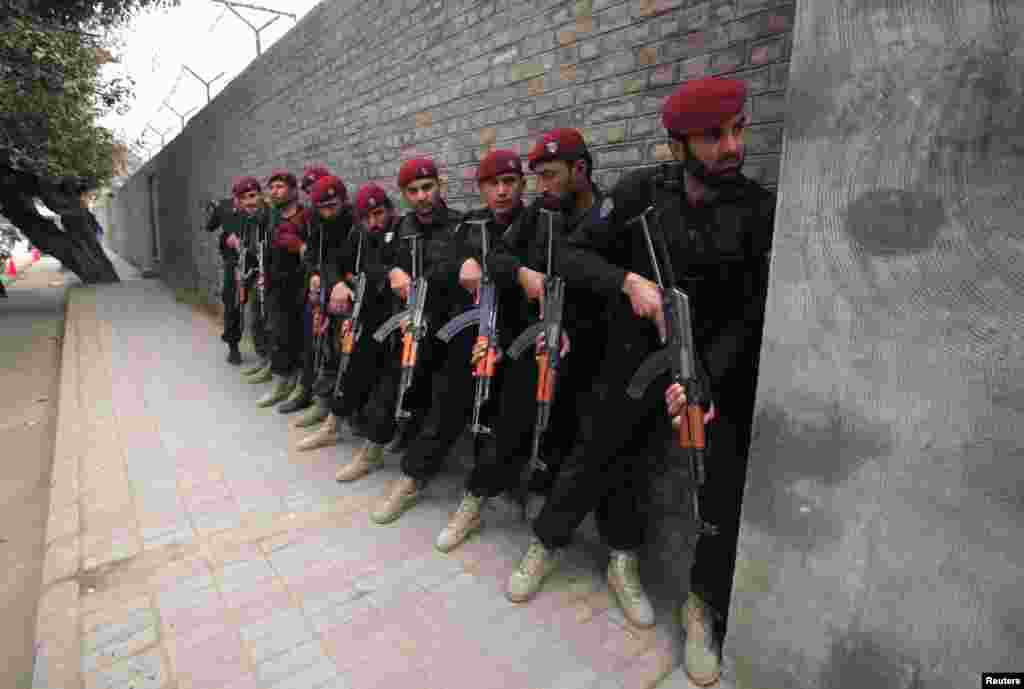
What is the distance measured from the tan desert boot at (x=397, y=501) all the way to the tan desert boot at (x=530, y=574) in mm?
807

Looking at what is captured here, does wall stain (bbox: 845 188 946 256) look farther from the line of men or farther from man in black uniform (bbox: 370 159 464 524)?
man in black uniform (bbox: 370 159 464 524)

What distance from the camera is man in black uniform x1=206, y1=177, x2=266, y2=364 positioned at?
5371 millimetres

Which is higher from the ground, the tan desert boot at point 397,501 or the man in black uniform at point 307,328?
the man in black uniform at point 307,328

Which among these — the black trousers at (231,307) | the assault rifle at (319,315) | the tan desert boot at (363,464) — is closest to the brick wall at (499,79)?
the assault rifle at (319,315)

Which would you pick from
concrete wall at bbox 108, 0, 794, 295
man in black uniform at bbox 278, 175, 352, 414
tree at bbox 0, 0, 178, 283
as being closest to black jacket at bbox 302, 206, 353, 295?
man in black uniform at bbox 278, 175, 352, 414

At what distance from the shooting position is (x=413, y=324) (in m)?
2.96

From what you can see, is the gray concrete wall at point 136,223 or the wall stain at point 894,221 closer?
the wall stain at point 894,221

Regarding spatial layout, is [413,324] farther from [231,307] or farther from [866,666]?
[231,307]

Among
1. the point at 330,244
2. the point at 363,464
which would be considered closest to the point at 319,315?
the point at 330,244

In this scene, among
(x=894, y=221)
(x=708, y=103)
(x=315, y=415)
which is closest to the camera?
(x=894, y=221)

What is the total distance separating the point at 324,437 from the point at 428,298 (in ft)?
4.66

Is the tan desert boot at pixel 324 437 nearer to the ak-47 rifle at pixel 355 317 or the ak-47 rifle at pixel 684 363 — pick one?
the ak-47 rifle at pixel 355 317

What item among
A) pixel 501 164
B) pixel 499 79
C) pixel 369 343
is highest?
pixel 499 79

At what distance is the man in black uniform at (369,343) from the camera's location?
3.24 metres
